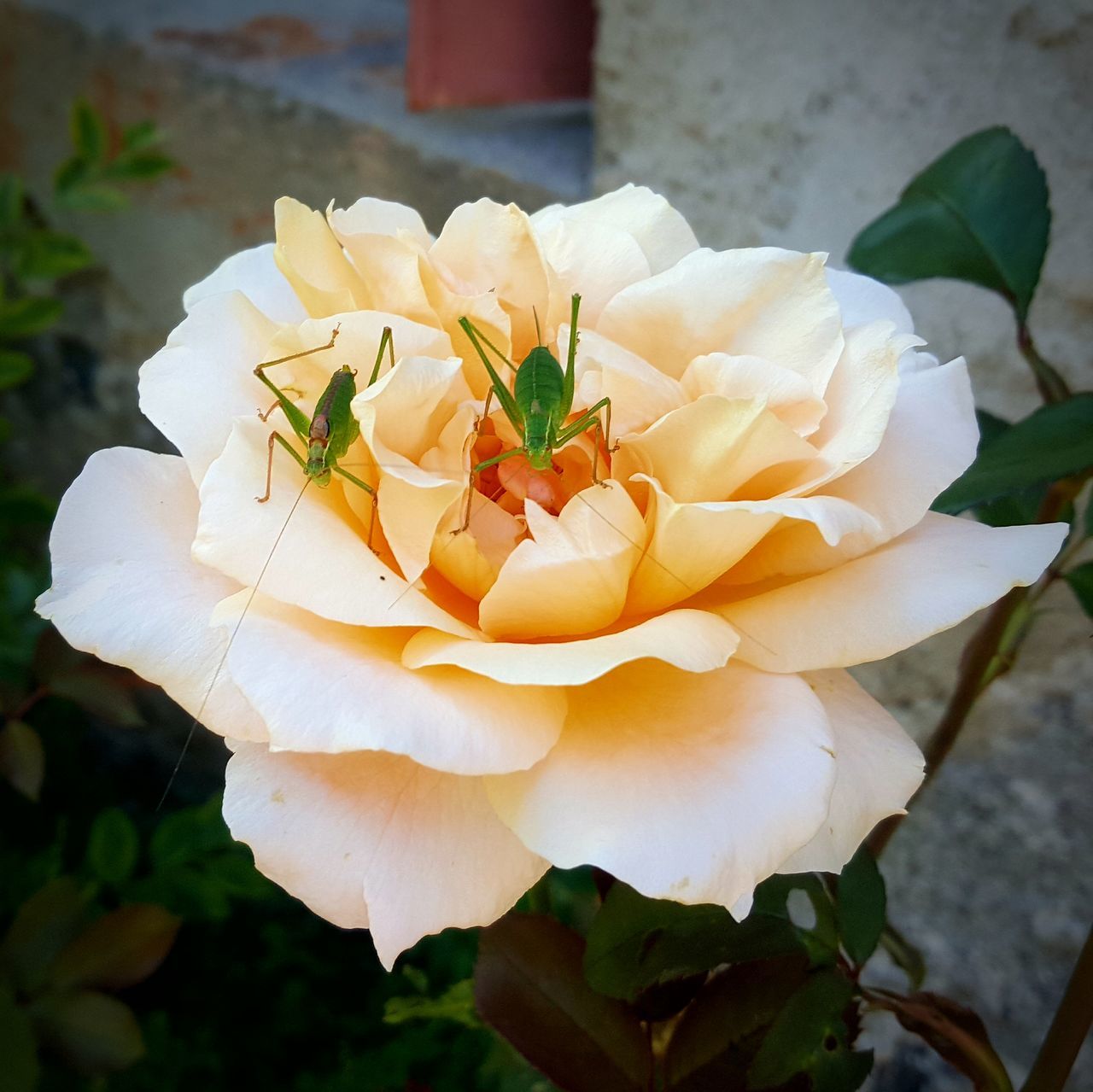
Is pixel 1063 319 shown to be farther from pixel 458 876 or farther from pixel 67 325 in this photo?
pixel 67 325

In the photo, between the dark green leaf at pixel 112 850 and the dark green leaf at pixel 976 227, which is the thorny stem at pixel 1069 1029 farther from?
the dark green leaf at pixel 112 850

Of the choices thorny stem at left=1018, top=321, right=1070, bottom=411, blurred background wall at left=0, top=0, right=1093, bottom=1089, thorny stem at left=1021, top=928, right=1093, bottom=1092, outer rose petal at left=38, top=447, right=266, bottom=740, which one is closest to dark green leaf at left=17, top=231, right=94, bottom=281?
blurred background wall at left=0, top=0, right=1093, bottom=1089

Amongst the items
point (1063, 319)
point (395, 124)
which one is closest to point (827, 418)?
point (1063, 319)

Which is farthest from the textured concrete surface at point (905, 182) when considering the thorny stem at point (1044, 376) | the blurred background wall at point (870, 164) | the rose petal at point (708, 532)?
A: the rose petal at point (708, 532)

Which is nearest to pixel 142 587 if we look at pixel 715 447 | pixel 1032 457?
pixel 715 447

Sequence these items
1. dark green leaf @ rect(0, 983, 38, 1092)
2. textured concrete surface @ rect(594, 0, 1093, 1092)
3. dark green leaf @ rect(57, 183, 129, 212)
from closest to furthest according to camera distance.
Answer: dark green leaf @ rect(0, 983, 38, 1092)
textured concrete surface @ rect(594, 0, 1093, 1092)
dark green leaf @ rect(57, 183, 129, 212)

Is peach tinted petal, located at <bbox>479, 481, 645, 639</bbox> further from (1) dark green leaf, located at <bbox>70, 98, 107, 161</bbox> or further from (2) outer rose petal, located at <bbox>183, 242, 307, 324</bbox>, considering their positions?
(1) dark green leaf, located at <bbox>70, 98, 107, 161</bbox>
